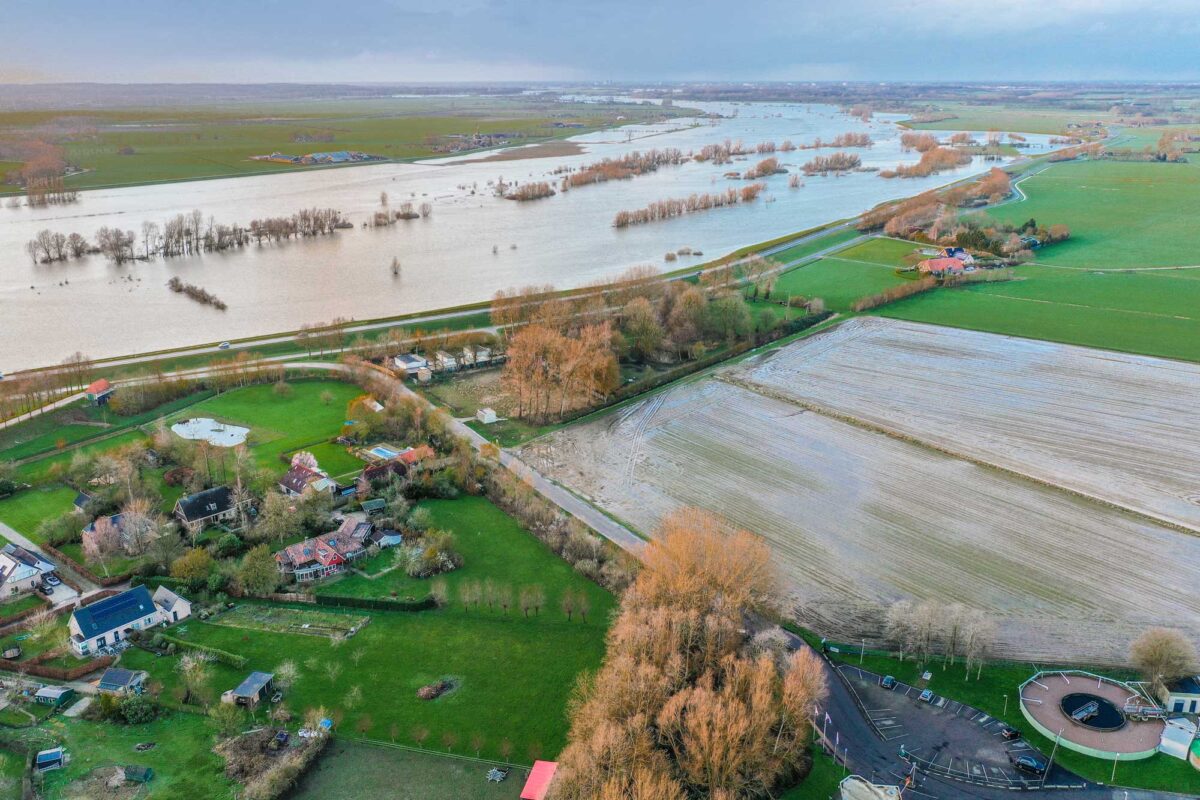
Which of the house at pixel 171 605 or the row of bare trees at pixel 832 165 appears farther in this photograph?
Result: the row of bare trees at pixel 832 165

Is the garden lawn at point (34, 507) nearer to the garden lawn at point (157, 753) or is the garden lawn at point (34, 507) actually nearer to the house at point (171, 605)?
the house at point (171, 605)

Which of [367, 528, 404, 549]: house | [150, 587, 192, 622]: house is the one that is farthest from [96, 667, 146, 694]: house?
[367, 528, 404, 549]: house

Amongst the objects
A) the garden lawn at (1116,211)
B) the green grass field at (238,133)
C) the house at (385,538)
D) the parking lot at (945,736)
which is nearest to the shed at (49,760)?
the house at (385,538)

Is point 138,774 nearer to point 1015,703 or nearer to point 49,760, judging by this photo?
point 49,760

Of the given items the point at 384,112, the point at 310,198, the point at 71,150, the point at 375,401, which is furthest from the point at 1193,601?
the point at 384,112

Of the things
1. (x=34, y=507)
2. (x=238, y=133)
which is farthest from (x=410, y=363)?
(x=238, y=133)
